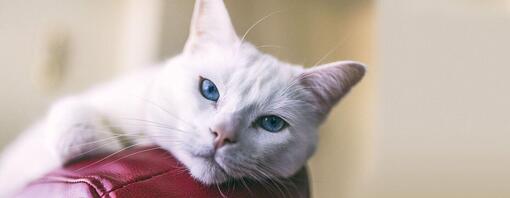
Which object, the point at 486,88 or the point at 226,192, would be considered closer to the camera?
the point at 226,192

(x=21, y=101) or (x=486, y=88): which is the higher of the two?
(x=486, y=88)

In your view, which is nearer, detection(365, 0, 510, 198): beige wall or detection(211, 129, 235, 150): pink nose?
detection(211, 129, 235, 150): pink nose

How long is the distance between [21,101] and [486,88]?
1.13 metres

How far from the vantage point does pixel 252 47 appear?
834 millimetres

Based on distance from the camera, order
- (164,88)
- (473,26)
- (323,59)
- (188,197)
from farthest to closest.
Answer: (473,26)
(323,59)
(164,88)
(188,197)

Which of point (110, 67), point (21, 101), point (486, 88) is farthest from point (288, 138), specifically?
point (21, 101)

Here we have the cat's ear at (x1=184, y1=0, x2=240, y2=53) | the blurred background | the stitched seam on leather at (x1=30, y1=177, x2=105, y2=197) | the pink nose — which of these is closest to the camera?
the stitched seam on leather at (x1=30, y1=177, x2=105, y2=197)

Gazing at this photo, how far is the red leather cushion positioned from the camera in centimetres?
57

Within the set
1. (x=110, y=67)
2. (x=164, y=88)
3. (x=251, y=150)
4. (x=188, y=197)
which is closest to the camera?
(x=188, y=197)

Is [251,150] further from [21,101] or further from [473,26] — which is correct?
[21,101]

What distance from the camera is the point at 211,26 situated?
800mm

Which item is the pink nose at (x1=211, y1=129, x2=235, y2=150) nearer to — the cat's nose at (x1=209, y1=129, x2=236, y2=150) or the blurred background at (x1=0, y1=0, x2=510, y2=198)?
the cat's nose at (x1=209, y1=129, x2=236, y2=150)

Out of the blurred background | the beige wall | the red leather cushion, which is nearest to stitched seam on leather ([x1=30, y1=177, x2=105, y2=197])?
the red leather cushion

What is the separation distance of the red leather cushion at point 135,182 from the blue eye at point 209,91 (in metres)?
0.10
